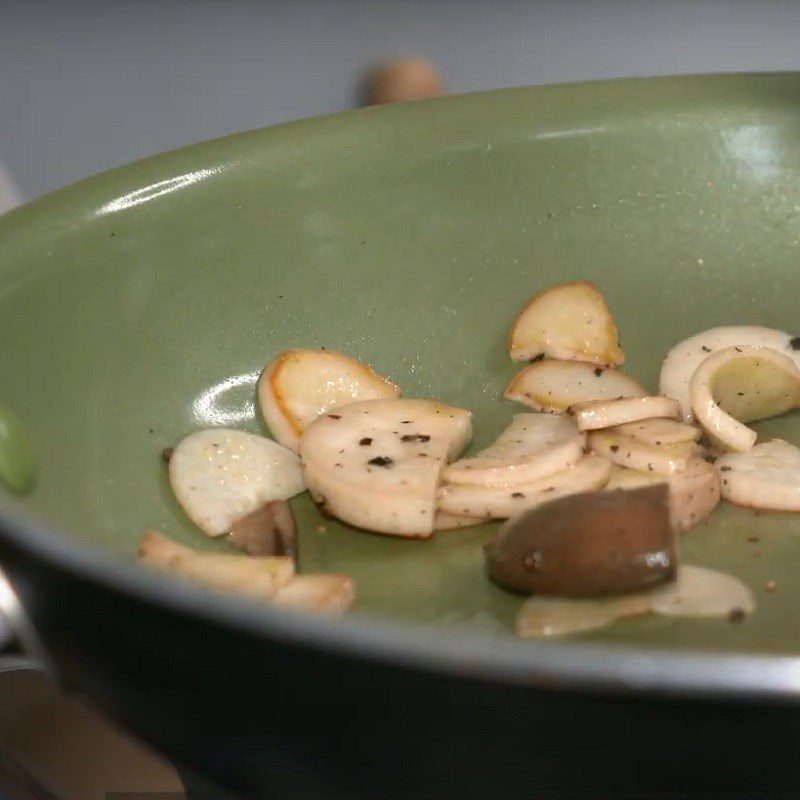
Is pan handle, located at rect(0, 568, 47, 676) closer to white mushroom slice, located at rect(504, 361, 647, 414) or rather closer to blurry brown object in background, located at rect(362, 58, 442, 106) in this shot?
white mushroom slice, located at rect(504, 361, 647, 414)

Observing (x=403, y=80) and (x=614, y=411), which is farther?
(x=403, y=80)

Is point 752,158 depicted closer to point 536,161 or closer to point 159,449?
point 536,161

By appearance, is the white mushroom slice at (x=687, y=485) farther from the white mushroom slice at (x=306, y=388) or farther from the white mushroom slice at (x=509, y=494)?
the white mushroom slice at (x=306, y=388)

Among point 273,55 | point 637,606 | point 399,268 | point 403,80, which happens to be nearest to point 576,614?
point 637,606

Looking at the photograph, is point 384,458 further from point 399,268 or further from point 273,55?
point 273,55

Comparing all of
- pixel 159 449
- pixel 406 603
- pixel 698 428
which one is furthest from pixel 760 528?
pixel 159 449

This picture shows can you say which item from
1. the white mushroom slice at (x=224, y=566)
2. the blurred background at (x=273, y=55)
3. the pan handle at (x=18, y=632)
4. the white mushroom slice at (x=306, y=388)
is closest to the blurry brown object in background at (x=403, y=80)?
the blurred background at (x=273, y=55)
